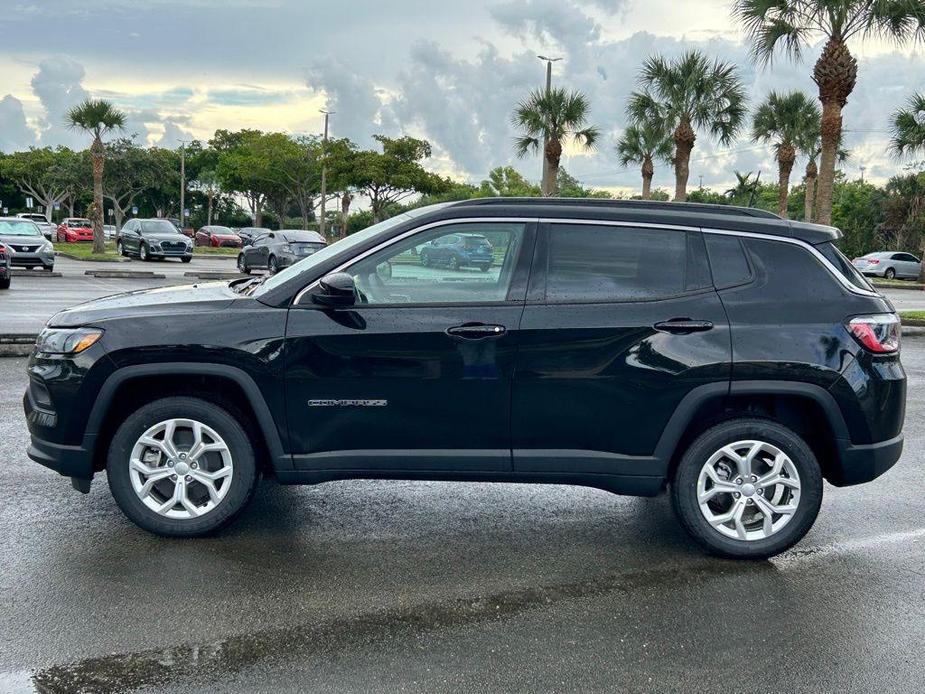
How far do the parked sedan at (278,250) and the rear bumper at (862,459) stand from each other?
72.6 feet

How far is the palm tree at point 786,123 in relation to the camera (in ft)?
124

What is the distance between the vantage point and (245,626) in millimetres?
3748

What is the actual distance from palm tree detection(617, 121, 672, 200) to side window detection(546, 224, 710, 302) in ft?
123

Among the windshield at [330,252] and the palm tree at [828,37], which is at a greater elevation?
the palm tree at [828,37]

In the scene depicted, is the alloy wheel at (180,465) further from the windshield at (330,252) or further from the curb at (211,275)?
the curb at (211,275)

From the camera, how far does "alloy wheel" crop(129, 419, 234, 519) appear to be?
4594 millimetres

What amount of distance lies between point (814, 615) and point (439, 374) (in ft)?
6.77

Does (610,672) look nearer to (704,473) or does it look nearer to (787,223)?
(704,473)

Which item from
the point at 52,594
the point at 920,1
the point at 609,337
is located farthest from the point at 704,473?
the point at 920,1

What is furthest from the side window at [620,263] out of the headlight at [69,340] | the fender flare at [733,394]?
the headlight at [69,340]

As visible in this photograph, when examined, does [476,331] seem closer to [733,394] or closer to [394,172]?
[733,394]

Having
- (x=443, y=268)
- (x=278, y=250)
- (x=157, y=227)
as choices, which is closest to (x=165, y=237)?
(x=157, y=227)

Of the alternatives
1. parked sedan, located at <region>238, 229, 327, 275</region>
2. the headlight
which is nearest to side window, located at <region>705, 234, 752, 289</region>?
the headlight

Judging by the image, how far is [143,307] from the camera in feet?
15.4
